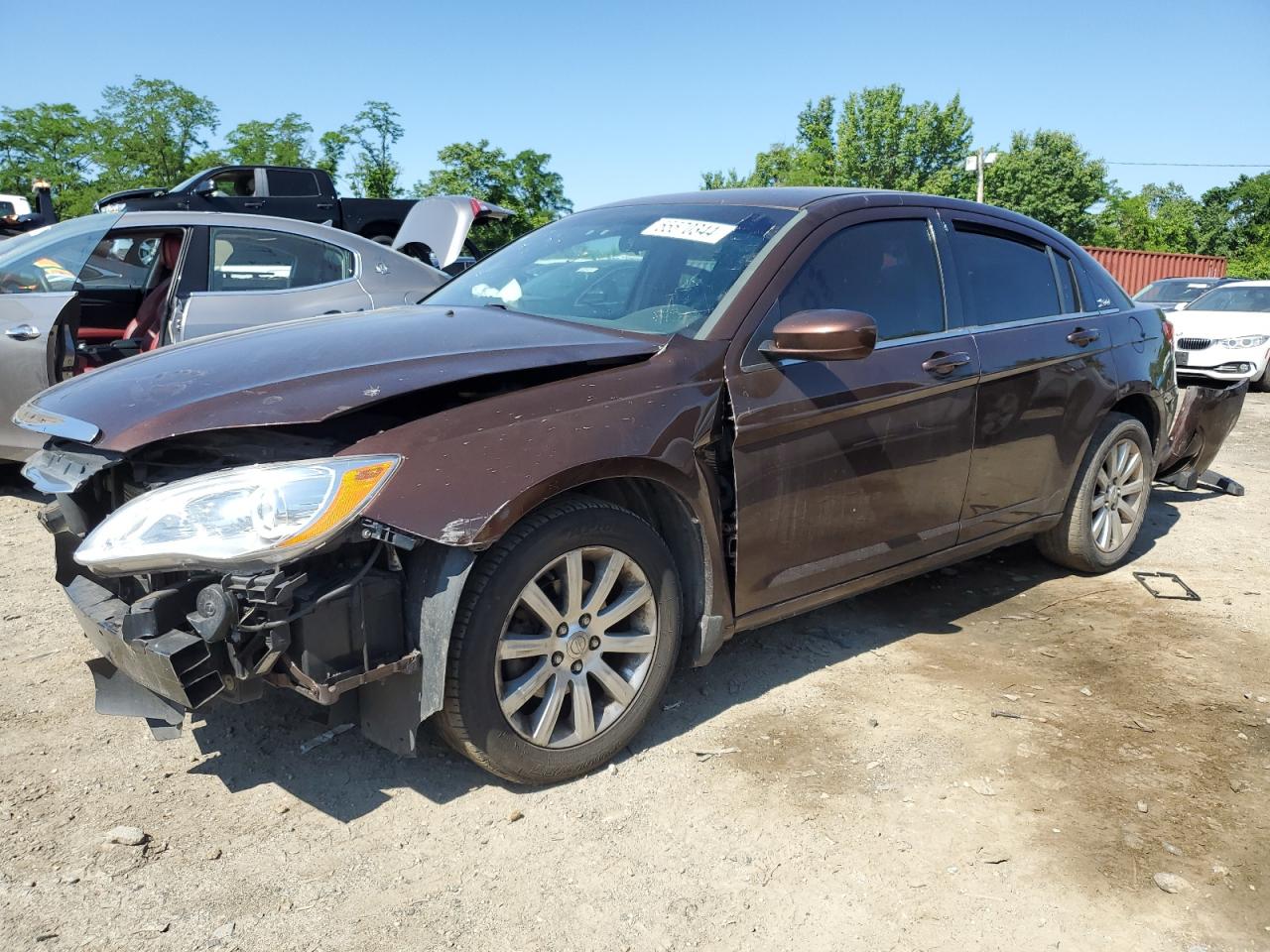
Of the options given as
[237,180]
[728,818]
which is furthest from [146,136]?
[728,818]

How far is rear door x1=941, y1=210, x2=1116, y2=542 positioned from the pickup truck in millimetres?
8691

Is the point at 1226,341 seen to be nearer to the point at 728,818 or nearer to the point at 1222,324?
the point at 1222,324

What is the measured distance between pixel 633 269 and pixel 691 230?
0.26m

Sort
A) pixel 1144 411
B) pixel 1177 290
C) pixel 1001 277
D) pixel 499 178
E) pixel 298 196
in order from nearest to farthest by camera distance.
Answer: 1. pixel 1001 277
2. pixel 1144 411
3. pixel 298 196
4. pixel 1177 290
5. pixel 499 178

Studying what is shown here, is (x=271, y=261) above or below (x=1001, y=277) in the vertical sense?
above

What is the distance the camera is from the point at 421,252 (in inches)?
315

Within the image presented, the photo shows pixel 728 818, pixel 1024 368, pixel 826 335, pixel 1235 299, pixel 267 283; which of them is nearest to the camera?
pixel 728 818

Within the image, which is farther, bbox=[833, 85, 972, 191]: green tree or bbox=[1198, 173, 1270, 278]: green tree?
bbox=[833, 85, 972, 191]: green tree

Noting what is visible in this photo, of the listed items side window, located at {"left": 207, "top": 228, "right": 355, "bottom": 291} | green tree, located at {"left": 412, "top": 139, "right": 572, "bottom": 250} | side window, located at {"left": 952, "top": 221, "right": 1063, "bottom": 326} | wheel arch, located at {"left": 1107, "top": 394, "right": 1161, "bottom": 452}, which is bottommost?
wheel arch, located at {"left": 1107, "top": 394, "right": 1161, "bottom": 452}

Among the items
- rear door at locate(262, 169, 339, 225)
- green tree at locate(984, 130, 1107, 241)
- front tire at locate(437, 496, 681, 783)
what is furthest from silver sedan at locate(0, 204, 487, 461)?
green tree at locate(984, 130, 1107, 241)

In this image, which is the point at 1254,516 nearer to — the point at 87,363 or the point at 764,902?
the point at 764,902

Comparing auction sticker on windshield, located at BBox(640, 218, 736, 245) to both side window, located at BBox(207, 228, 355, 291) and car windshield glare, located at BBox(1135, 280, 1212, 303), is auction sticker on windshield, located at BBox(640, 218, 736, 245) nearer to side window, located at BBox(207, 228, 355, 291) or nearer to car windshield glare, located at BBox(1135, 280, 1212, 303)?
side window, located at BBox(207, 228, 355, 291)

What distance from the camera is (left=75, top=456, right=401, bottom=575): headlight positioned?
7.75 feet

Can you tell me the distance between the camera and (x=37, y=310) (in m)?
5.57
